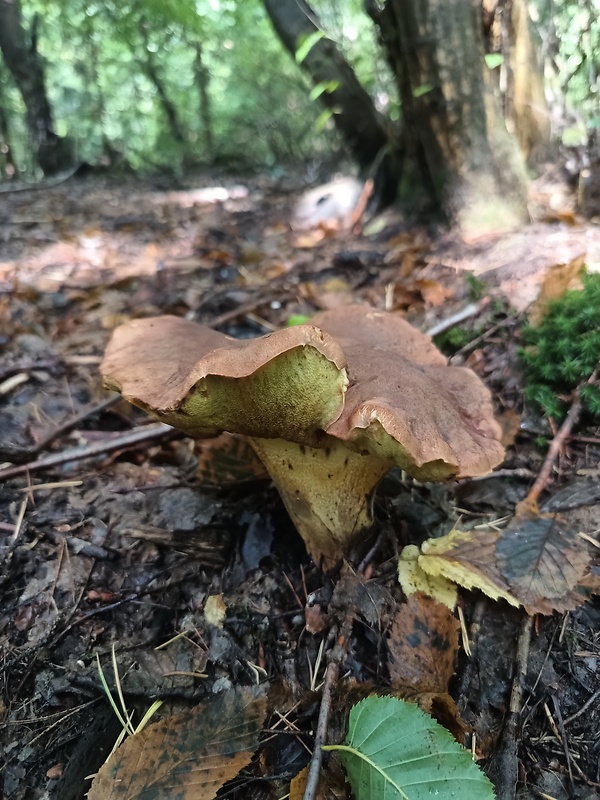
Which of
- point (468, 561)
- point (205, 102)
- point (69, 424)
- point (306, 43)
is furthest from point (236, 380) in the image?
point (205, 102)

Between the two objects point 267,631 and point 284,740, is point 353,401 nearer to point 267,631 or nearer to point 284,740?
point 267,631

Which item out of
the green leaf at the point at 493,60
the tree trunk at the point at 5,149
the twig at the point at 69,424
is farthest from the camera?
the tree trunk at the point at 5,149

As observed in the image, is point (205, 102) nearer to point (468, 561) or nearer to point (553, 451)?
point (553, 451)

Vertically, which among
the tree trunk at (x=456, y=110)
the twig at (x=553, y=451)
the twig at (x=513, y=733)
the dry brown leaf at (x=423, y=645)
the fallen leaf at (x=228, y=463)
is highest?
the tree trunk at (x=456, y=110)

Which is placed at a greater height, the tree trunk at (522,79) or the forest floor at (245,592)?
the tree trunk at (522,79)

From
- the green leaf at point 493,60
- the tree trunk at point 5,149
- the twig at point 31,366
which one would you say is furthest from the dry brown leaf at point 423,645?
the tree trunk at point 5,149

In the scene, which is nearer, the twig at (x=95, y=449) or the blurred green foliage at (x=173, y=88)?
the twig at (x=95, y=449)

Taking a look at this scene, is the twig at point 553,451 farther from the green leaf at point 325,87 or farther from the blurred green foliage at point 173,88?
the blurred green foliage at point 173,88
